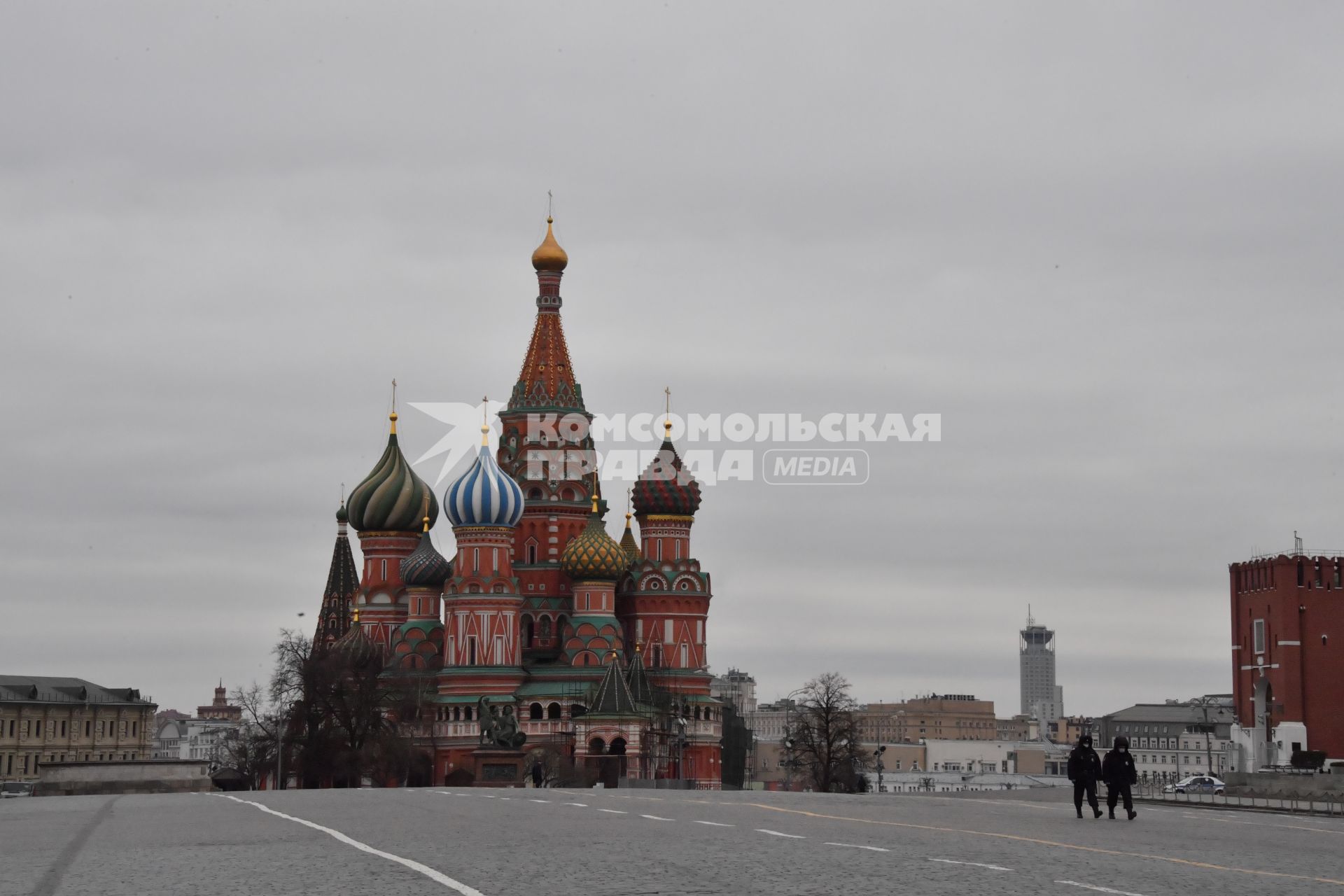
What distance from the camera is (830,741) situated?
85562 mm

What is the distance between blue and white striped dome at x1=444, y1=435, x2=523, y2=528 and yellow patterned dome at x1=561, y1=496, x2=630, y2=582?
379cm

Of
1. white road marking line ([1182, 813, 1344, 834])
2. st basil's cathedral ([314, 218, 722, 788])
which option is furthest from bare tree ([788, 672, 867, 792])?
white road marking line ([1182, 813, 1344, 834])

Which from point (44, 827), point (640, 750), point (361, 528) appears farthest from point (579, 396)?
point (44, 827)

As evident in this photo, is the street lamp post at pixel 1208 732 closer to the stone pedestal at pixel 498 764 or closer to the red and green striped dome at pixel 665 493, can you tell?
the red and green striped dome at pixel 665 493

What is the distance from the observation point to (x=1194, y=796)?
47594 mm

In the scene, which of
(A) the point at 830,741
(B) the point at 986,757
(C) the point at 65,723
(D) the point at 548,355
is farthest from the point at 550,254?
(B) the point at 986,757

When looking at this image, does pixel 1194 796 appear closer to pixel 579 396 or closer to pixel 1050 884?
pixel 1050 884

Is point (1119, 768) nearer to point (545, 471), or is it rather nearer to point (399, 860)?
point (399, 860)

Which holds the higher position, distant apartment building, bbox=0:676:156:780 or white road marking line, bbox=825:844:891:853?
distant apartment building, bbox=0:676:156:780

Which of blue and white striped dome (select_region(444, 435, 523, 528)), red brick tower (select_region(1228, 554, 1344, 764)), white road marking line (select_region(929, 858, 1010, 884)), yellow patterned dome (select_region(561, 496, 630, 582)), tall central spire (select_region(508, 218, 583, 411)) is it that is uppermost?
tall central spire (select_region(508, 218, 583, 411))

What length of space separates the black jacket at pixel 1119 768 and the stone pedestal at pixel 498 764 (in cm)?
4418

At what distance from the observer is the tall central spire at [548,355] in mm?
88125

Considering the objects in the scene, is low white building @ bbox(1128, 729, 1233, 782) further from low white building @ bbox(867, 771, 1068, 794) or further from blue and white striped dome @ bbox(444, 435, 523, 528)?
blue and white striped dome @ bbox(444, 435, 523, 528)

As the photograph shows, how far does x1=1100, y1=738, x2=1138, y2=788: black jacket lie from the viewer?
2455 centimetres
